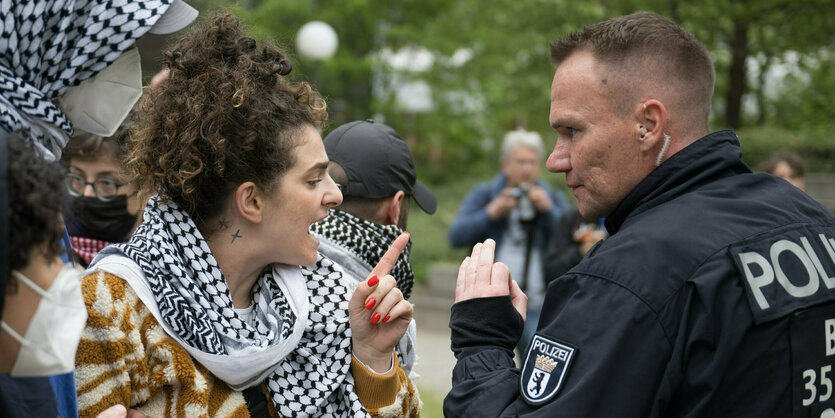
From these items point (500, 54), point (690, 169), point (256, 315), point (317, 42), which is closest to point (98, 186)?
point (256, 315)

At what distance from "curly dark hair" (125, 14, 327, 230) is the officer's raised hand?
0.64 metres

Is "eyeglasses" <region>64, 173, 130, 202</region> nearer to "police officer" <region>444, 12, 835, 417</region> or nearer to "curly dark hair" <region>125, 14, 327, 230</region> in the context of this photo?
"curly dark hair" <region>125, 14, 327, 230</region>

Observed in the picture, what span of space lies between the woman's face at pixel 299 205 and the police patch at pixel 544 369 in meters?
0.77

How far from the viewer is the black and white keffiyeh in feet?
6.05

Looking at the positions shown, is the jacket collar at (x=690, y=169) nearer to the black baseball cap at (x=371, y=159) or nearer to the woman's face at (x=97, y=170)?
the black baseball cap at (x=371, y=159)

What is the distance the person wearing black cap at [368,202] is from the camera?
2.91 m

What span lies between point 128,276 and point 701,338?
150cm

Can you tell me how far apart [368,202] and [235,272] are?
761 millimetres

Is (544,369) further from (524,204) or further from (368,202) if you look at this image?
(524,204)

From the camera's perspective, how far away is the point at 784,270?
2090mm

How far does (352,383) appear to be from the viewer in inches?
98.1

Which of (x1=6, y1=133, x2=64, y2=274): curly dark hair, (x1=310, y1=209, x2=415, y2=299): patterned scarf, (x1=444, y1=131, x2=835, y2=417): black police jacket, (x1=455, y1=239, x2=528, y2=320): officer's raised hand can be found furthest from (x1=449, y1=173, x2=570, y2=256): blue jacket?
(x1=6, y1=133, x2=64, y2=274): curly dark hair

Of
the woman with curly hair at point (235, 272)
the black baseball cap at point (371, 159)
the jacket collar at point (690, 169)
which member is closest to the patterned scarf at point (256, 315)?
the woman with curly hair at point (235, 272)

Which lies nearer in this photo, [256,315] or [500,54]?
[256,315]
